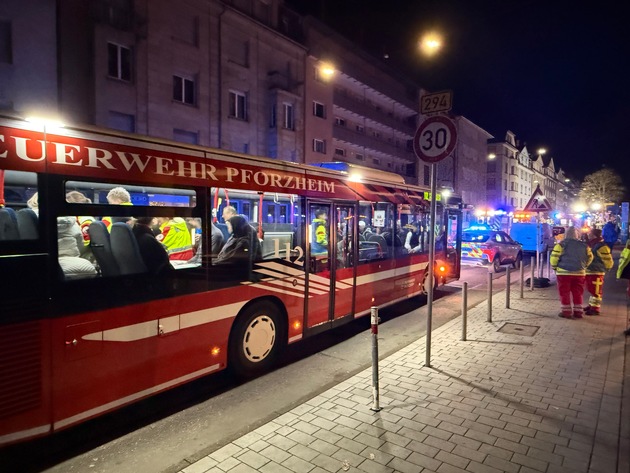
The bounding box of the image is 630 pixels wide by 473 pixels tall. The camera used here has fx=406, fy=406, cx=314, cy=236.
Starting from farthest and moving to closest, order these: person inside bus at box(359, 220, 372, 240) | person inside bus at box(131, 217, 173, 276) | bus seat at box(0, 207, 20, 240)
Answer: person inside bus at box(359, 220, 372, 240) → person inside bus at box(131, 217, 173, 276) → bus seat at box(0, 207, 20, 240)

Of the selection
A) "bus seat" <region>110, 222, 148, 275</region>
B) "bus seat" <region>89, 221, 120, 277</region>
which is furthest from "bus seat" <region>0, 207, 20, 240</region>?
"bus seat" <region>110, 222, 148, 275</region>

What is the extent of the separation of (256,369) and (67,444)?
234 centimetres

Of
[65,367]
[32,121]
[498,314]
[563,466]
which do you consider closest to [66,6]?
[32,121]

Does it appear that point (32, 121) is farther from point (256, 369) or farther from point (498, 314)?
point (498, 314)

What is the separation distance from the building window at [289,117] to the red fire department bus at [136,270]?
20.1m

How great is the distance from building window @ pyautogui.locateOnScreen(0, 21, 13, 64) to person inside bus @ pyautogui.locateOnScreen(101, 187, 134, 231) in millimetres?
15138

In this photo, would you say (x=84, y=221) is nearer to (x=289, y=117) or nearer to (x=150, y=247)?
(x=150, y=247)

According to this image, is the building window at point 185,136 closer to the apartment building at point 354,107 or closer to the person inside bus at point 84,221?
the apartment building at point 354,107

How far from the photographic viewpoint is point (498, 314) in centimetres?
882

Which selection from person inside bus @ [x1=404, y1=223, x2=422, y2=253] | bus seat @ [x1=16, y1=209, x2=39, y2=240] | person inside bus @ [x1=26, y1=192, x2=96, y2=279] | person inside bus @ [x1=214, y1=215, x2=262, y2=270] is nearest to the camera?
bus seat @ [x1=16, y1=209, x2=39, y2=240]

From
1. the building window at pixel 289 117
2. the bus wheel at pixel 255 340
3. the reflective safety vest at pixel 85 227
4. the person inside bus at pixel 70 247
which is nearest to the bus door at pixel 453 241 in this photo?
the bus wheel at pixel 255 340

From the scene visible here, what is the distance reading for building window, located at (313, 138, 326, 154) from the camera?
Result: 94.1 feet

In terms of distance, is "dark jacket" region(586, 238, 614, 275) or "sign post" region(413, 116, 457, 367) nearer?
"sign post" region(413, 116, 457, 367)

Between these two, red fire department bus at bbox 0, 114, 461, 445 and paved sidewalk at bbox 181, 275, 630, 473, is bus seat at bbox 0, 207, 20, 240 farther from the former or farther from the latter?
paved sidewalk at bbox 181, 275, 630, 473
